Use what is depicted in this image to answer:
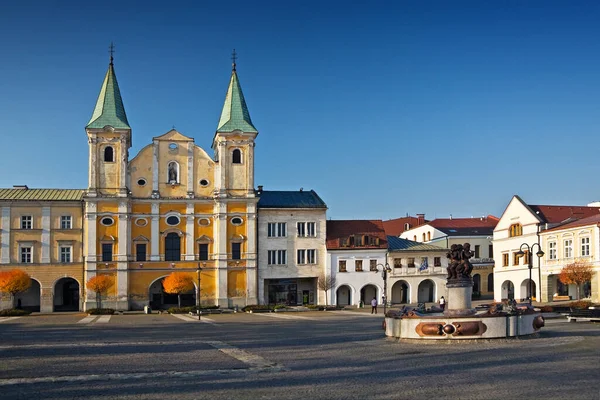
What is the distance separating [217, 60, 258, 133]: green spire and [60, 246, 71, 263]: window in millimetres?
17951

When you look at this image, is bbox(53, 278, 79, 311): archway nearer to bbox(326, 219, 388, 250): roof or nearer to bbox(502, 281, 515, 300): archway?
bbox(326, 219, 388, 250): roof

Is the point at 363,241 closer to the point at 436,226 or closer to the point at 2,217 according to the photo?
the point at 436,226

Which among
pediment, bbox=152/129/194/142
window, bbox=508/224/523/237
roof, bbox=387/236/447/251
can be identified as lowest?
roof, bbox=387/236/447/251

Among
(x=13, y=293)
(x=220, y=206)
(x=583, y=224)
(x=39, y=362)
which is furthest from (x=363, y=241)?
(x=39, y=362)

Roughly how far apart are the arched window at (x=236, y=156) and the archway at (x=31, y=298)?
2185 centimetres

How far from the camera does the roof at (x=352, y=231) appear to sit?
70.3 meters

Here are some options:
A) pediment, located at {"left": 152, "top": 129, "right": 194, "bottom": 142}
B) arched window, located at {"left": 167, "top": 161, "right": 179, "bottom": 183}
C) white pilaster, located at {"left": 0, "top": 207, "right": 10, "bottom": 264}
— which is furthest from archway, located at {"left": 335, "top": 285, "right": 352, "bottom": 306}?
white pilaster, located at {"left": 0, "top": 207, "right": 10, "bottom": 264}

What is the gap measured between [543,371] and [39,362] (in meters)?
15.3

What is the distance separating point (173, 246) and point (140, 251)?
3095mm

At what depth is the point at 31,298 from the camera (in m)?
67.2

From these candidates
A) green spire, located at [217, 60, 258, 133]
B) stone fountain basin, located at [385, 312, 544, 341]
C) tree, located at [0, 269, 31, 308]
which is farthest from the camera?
green spire, located at [217, 60, 258, 133]

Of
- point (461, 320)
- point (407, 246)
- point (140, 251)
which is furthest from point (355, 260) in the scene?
point (461, 320)

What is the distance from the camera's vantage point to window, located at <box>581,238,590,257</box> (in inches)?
2238

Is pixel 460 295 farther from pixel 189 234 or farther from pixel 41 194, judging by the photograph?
pixel 41 194
